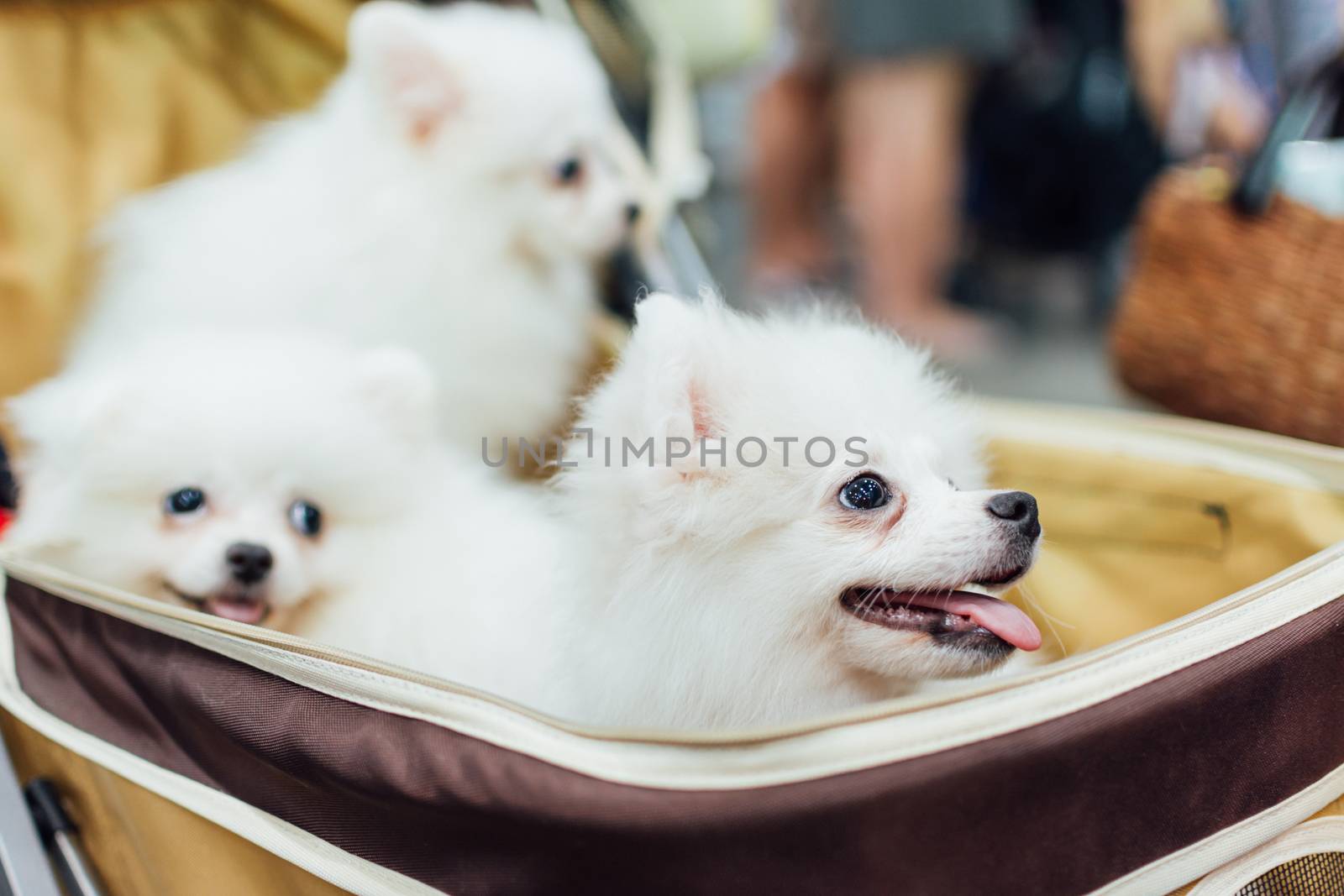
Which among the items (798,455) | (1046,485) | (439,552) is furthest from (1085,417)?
(439,552)

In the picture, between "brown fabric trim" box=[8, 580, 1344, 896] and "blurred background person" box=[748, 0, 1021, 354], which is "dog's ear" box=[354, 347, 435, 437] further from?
"blurred background person" box=[748, 0, 1021, 354]

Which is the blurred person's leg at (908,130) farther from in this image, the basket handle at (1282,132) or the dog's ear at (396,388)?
the dog's ear at (396,388)

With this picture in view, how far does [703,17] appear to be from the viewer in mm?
1567

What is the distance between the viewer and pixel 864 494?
742mm

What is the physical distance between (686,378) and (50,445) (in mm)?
624

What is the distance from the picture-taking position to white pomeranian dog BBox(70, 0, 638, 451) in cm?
127

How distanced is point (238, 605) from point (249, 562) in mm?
52

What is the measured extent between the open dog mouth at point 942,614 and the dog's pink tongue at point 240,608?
1.77 feet

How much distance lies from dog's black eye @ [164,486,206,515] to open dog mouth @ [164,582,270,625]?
7 centimetres

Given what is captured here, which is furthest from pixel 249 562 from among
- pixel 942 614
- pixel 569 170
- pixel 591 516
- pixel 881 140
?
pixel 881 140

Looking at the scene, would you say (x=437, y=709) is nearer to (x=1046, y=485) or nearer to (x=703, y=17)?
(x=1046, y=485)

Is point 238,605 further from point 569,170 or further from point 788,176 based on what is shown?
point 788,176

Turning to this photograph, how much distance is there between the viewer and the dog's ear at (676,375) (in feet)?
2.28

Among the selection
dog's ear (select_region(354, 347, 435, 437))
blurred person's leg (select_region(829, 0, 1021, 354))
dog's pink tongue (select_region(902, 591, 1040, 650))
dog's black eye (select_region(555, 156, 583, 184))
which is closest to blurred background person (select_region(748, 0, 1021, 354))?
blurred person's leg (select_region(829, 0, 1021, 354))
